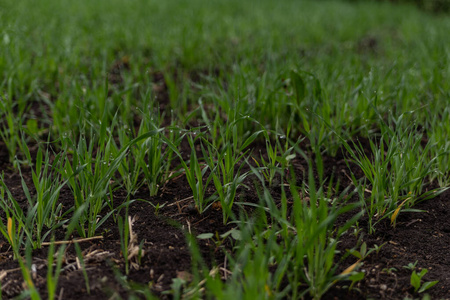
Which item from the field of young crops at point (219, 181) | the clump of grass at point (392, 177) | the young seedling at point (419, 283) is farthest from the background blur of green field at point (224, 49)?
the young seedling at point (419, 283)

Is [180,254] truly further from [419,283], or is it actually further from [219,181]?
[419,283]

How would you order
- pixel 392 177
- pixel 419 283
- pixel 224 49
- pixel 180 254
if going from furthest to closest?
pixel 224 49 < pixel 392 177 < pixel 180 254 < pixel 419 283

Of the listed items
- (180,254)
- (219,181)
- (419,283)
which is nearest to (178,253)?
(180,254)

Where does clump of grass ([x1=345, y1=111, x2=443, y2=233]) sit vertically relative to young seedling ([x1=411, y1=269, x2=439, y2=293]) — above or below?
above

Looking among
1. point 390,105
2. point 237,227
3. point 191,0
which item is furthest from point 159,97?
point 191,0

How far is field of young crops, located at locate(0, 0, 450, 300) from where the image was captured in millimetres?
1423

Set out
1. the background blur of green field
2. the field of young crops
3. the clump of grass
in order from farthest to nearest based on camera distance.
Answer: the background blur of green field, the clump of grass, the field of young crops

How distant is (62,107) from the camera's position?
2.59 m

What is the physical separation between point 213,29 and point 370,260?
13.3 feet

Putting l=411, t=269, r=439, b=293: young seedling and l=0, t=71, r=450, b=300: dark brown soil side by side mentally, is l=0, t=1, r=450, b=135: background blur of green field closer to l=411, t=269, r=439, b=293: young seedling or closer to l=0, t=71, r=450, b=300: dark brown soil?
l=0, t=71, r=450, b=300: dark brown soil

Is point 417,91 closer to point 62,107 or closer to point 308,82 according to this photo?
point 308,82

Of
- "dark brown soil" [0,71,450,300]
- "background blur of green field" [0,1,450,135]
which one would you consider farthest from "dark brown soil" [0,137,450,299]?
"background blur of green field" [0,1,450,135]

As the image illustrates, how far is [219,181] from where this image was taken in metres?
1.73

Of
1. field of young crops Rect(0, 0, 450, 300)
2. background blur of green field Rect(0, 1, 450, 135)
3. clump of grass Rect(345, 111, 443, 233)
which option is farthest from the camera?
background blur of green field Rect(0, 1, 450, 135)
